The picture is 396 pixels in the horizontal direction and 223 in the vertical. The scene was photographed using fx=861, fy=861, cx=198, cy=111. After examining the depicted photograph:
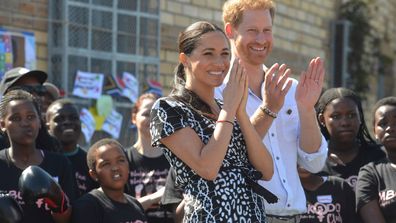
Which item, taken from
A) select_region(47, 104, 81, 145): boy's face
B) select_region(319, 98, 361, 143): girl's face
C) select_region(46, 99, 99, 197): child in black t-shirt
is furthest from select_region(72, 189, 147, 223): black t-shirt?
select_region(319, 98, 361, 143): girl's face

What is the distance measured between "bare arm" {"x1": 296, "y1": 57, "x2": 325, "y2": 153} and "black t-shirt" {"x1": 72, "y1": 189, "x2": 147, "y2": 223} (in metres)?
1.20

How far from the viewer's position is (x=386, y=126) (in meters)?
5.22

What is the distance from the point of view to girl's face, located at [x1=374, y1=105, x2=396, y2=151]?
5.16 metres

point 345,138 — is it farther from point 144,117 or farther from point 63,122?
point 63,122

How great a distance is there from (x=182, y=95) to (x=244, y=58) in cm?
60

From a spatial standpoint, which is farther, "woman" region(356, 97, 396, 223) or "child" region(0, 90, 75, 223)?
"woman" region(356, 97, 396, 223)

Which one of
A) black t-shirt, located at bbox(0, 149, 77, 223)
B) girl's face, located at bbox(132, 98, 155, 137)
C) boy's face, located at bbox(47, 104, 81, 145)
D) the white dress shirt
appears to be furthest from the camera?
girl's face, located at bbox(132, 98, 155, 137)

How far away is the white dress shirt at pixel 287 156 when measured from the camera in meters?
4.13

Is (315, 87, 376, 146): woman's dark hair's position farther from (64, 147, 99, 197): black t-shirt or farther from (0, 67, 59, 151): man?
(0, 67, 59, 151): man

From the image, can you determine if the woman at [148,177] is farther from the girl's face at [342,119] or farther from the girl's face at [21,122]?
the girl's face at [342,119]

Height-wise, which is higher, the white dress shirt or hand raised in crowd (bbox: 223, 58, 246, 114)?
hand raised in crowd (bbox: 223, 58, 246, 114)

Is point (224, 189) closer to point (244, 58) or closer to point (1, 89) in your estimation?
point (244, 58)

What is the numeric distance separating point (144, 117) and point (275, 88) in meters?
2.16

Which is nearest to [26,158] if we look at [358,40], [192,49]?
[192,49]
